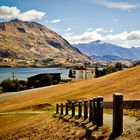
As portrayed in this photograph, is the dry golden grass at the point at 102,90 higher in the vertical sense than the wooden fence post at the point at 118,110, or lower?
lower

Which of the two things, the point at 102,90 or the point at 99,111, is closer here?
the point at 99,111

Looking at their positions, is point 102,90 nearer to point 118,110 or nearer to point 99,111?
point 99,111

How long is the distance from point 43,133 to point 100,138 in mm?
7830

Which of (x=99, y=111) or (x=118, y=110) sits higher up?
(x=118, y=110)

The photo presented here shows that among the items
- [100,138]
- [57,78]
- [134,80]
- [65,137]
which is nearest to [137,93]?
[134,80]

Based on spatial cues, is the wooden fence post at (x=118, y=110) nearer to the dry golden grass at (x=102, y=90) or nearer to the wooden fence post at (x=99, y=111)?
the wooden fence post at (x=99, y=111)

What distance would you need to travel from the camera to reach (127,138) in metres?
12.4

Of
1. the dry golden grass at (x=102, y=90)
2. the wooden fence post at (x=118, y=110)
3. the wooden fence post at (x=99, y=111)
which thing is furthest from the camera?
the dry golden grass at (x=102, y=90)

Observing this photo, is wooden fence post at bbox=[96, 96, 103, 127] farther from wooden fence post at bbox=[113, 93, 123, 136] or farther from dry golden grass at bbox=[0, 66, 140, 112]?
dry golden grass at bbox=[0, 66, 140, 112]

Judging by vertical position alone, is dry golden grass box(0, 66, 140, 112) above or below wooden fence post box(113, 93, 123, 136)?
below

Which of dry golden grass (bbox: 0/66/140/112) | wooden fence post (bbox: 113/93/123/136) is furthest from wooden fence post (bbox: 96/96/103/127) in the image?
dry golden grass (bbox: 0/66/140/112)

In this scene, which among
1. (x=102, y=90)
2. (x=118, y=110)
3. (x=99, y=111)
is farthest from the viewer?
(x=102, y=90)

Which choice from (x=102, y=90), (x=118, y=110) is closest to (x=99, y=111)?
(x=118, y=110)

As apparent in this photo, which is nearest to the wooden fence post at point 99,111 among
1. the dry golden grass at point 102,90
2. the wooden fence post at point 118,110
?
the wooden fence post at point 118,110
